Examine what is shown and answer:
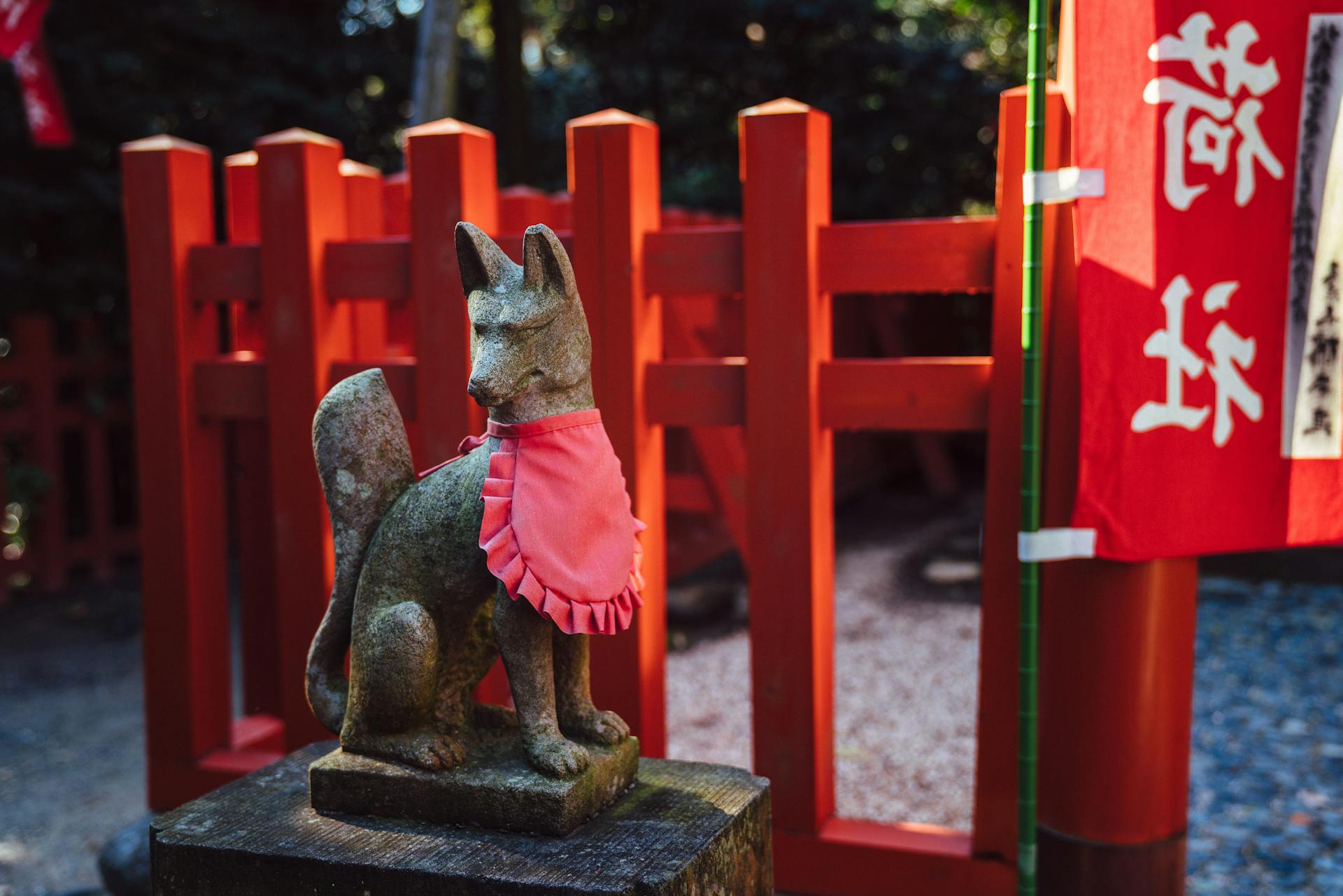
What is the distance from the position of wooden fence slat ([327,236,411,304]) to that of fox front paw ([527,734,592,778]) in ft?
5.28

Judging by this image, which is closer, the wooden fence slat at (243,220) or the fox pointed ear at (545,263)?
the fox pointed ear at (545,263)

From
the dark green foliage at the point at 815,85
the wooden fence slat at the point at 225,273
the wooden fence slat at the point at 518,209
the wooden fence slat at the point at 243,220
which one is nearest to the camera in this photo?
the wooden fence slat at the point at 225,273

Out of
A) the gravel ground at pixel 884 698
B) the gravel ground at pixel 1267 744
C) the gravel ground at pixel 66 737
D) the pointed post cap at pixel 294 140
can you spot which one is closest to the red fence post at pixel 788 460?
the pointed post cap at pixel 294 140

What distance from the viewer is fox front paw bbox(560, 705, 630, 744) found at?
2.27m

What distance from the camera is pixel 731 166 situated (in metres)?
9.91

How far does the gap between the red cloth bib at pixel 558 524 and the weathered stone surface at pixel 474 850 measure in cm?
37

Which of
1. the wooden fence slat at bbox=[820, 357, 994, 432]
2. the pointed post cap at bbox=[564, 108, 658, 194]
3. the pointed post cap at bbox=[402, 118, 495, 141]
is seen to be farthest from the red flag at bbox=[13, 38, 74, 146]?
the wooden fence slat at bbox=[820, 357, 994, 432]

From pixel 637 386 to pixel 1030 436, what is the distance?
1.03m

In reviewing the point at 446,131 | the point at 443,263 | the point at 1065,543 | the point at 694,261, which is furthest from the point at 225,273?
the point at 1065,543

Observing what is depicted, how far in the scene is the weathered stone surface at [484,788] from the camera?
2.11 m

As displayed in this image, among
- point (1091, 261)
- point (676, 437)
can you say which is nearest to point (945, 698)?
point (676, 437)

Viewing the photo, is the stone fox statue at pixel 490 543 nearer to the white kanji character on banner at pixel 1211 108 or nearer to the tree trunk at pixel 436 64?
the white kanji character on banner at pixel 1211 108

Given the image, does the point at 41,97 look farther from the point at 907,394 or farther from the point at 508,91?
the point at 907,394

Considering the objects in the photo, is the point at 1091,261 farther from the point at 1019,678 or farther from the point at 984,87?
the point at 984,87
